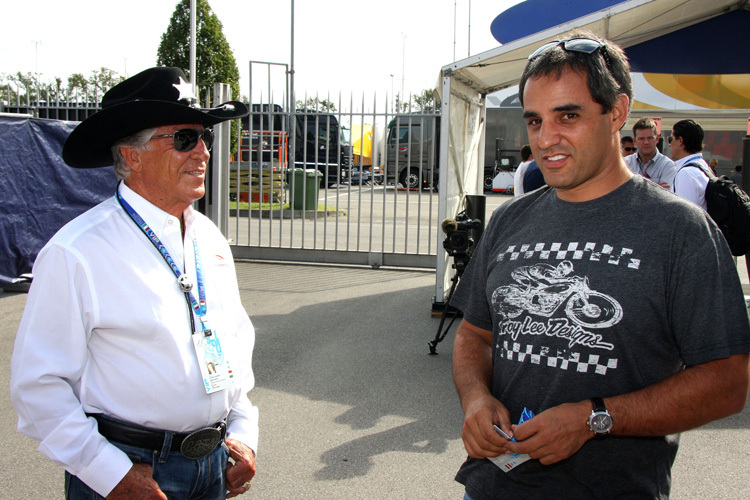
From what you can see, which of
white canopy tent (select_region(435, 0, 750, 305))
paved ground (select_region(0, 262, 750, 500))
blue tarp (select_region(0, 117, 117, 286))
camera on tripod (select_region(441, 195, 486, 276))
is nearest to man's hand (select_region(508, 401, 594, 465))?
paved ground (select_region(0, 262, 750, 500))

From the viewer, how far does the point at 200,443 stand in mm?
1903

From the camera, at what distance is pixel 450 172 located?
6844 millimetres

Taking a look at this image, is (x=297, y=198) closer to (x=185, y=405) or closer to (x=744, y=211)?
(x=744, y=211)

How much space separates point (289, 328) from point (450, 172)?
2.40 m

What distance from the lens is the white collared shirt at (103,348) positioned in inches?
68.8

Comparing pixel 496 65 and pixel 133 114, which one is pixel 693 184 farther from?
pixel 133 114

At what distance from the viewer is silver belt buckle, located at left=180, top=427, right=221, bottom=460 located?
187cm

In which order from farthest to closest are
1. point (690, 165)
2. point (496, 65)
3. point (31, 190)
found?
point (31, 190) < point (496, 65) < point (690, 165)

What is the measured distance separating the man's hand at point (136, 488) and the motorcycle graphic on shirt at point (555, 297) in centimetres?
A: 110

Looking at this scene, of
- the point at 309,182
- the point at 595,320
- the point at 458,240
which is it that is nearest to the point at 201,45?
the point at 309,182

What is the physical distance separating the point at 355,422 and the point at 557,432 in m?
2.95

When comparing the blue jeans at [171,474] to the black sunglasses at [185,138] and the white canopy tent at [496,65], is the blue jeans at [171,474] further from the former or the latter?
the white canopy tent at [496,65]

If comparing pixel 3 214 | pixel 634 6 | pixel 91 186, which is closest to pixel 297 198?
pixel 91 186

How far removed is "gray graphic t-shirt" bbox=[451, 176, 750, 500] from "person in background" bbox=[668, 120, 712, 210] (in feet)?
15.1
